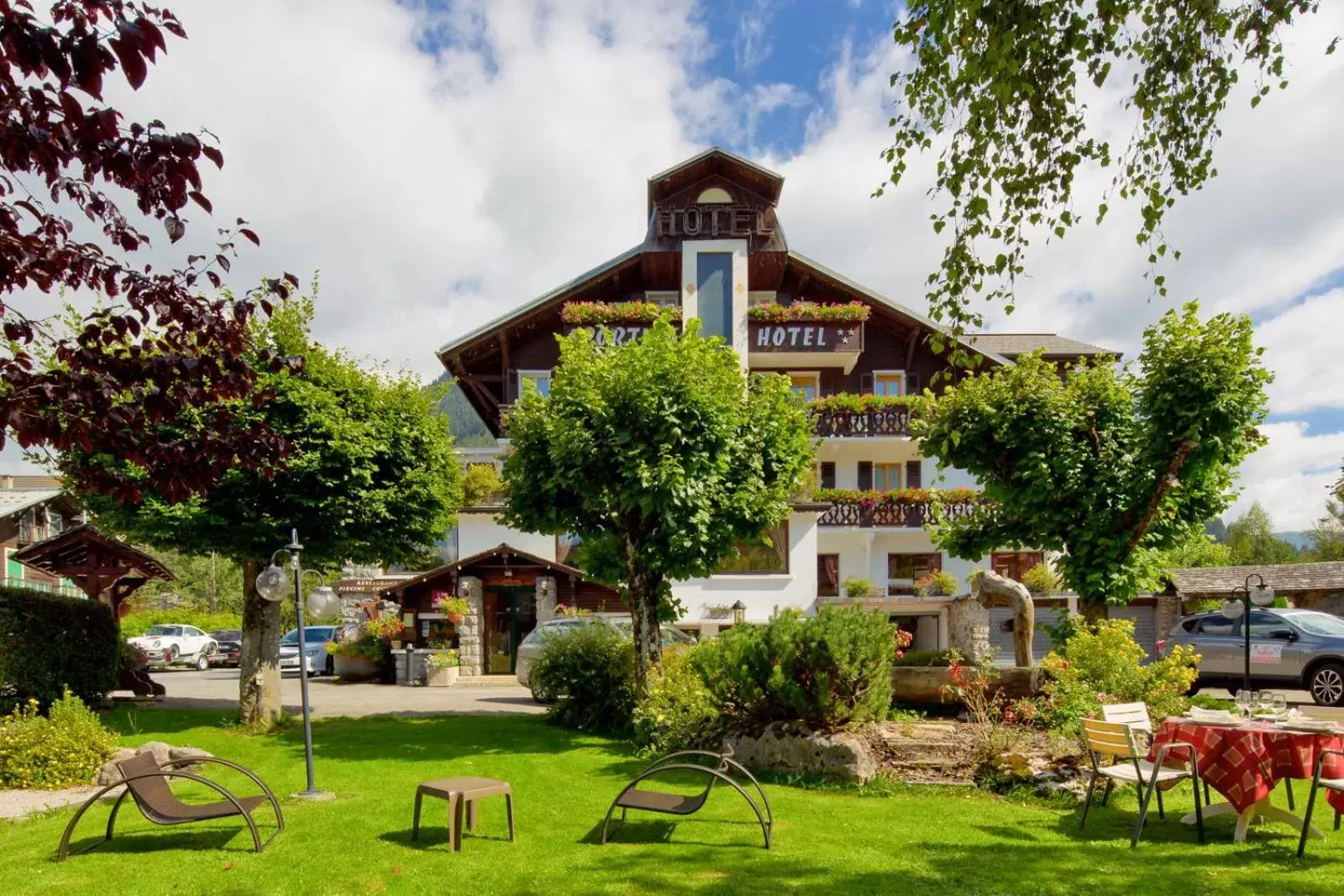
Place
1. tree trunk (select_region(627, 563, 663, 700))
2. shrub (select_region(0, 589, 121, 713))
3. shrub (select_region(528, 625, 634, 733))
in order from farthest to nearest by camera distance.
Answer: shrub (select_region(0, 589, 121, 713)) → shrub (select_region(528, 625, 634, 733)) → tree trunk (select_region(627, 563, 663, 700))

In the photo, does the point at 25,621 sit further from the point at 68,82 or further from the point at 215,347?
the point at 68,82

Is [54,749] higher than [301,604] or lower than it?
lower

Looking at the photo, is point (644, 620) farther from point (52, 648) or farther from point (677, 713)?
point (52, 648)

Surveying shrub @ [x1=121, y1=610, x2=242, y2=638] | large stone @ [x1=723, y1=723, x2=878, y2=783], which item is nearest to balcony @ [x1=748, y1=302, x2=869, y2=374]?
large stone @ [x1=723, y1=723, x2=878, y2=783]

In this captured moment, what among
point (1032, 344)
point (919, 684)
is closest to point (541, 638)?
point (919, 684)

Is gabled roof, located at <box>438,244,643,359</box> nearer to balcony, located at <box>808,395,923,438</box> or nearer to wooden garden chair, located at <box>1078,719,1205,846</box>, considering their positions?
balcony, located at <box>808,395,923,438</box>

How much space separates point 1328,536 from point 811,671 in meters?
54.4

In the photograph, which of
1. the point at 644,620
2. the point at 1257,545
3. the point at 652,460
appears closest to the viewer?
the point at 652,460

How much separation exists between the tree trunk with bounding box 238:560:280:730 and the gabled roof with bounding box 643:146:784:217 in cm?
1737

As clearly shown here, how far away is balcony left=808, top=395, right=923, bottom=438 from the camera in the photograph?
2752 cm

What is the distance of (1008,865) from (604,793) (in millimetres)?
4463

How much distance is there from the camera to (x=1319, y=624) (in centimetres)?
1728

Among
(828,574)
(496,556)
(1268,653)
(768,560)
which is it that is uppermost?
(496,556)

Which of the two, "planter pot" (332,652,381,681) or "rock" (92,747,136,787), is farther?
"planter pot" (332,652,381,681)
